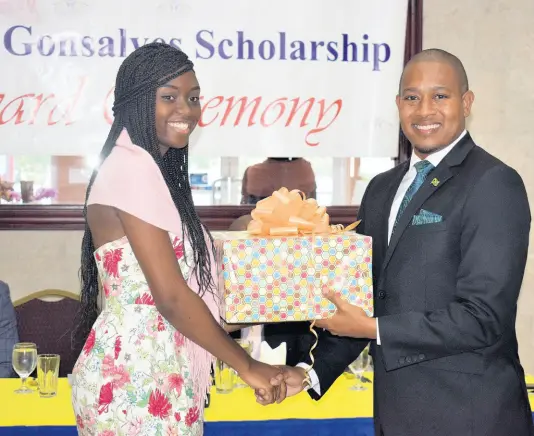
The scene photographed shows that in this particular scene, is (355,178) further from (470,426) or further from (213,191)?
(470,426)

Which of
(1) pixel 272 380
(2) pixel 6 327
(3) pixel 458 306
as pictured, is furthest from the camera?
(2) pixel 6 327

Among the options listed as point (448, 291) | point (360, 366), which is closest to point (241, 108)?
point (360, 366)

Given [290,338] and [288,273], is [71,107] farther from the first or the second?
[288,273]

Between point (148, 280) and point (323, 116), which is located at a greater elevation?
point (323, 116)

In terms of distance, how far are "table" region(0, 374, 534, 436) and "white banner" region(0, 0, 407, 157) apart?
2023 millimetres

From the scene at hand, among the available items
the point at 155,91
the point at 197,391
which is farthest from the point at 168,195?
the point at 197,391

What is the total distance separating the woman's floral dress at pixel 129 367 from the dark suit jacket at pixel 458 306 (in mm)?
548

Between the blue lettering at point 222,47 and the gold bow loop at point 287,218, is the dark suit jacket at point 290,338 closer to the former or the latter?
the gold bow loop at point 287,218

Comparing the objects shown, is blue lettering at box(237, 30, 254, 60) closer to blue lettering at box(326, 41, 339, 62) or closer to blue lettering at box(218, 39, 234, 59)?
blue lettering at box(218, 39, 234, 59)

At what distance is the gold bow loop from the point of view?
7.59 ft

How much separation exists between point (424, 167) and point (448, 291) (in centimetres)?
36

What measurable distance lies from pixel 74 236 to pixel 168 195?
267 centimetres

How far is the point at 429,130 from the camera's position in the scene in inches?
93.7

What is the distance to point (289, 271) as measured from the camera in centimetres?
229
